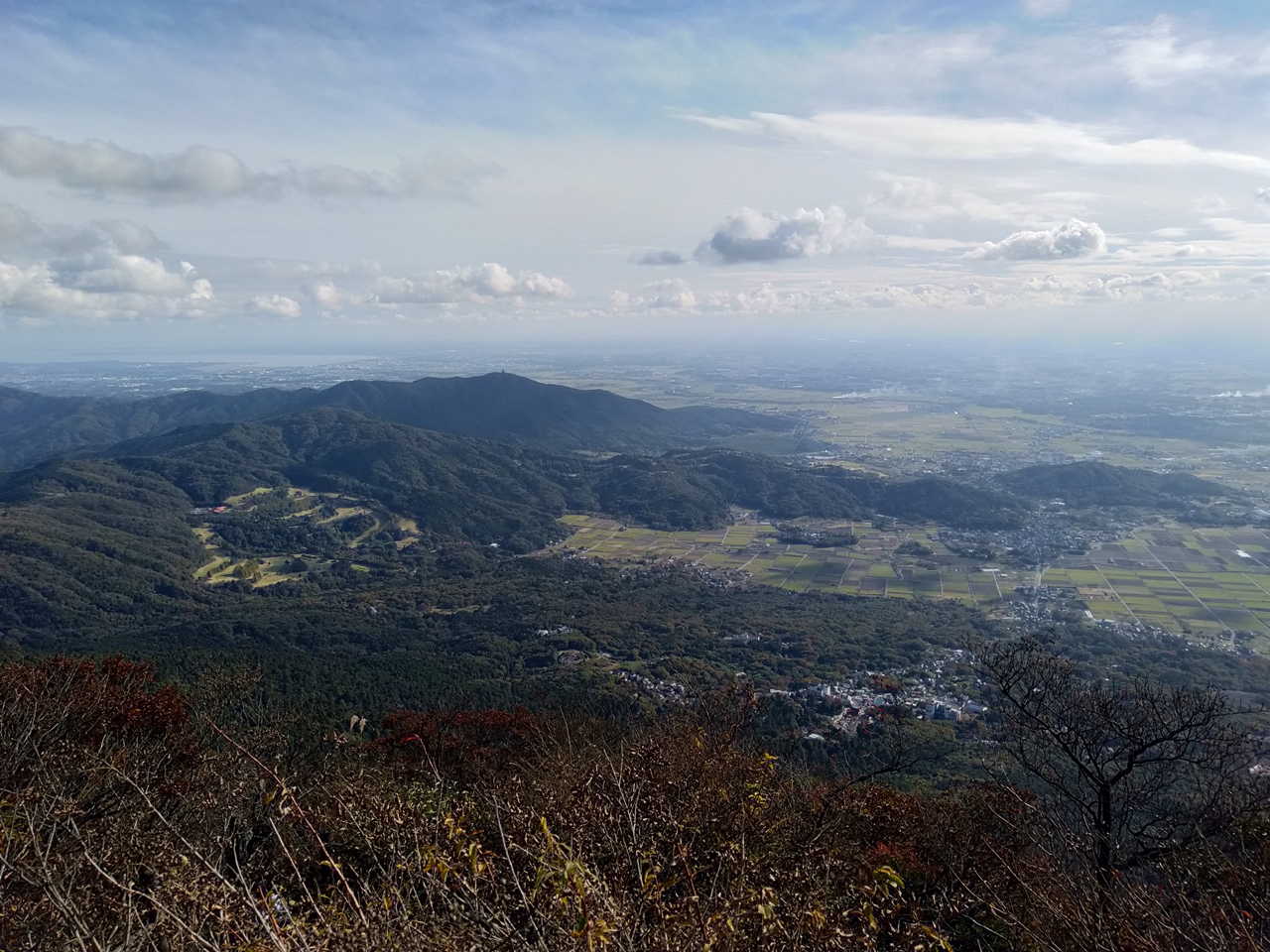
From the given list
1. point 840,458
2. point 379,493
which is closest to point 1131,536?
Answer: point 840,458

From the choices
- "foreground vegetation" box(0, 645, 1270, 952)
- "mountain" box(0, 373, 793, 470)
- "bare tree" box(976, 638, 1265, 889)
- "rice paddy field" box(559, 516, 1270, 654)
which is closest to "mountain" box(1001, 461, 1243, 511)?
"rice paddy field" box(559, 516, 1270, 654)

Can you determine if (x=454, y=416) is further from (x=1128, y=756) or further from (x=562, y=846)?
(x=562, y=846)

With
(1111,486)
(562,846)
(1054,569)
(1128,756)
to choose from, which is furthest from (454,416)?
(562,846)

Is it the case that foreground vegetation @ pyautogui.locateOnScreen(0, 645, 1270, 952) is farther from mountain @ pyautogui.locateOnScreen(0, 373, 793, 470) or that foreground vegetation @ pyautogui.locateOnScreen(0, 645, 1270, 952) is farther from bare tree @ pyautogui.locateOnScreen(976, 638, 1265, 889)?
mountain @ pyautogui.locateOnScreen(0, 373, 793, 470)

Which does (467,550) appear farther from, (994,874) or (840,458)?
(994,874)

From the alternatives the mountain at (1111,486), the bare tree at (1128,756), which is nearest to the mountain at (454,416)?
the mountain at (1111,486)

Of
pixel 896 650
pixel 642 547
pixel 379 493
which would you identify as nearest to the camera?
pixel 896 650
